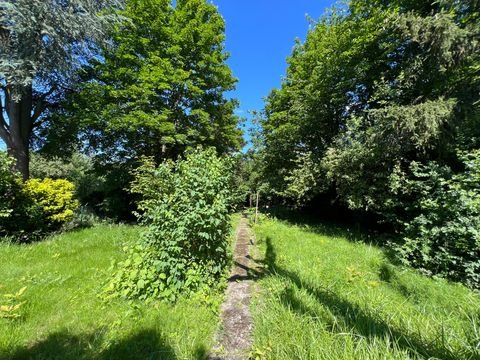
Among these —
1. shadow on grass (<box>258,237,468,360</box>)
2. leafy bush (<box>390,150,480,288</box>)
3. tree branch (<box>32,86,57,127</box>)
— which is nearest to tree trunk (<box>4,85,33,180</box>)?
tree branch (<box>32,86,57,127</box>)

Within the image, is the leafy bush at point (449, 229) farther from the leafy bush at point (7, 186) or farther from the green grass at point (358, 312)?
the leafy bush at point (7, 186)

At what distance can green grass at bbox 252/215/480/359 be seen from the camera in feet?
7.41

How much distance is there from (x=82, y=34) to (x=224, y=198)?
8.39 meters

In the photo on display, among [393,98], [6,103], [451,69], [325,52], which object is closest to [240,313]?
[393,98]

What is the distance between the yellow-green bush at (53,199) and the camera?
271 inches

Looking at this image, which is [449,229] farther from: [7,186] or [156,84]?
[156,84]

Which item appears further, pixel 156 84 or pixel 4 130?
pixel 156 84

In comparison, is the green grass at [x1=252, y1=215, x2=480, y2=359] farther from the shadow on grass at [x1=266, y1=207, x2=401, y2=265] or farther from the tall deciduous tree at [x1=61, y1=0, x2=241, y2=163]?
the tall deciduous tree at [x1=61, y1=0, x2=241, y2=163]

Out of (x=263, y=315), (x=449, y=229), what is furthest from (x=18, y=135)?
(x=449, y=229)

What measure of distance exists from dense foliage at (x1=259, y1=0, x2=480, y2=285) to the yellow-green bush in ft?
26.5

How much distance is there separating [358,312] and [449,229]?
3314 millimetres

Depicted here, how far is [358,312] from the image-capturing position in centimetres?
290

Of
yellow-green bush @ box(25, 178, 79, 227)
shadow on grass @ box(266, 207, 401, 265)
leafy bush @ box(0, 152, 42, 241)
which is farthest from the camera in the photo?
yellow-green bush @ box(25, 178, 79, 227)

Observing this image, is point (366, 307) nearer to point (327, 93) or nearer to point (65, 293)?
point (65, 293)
